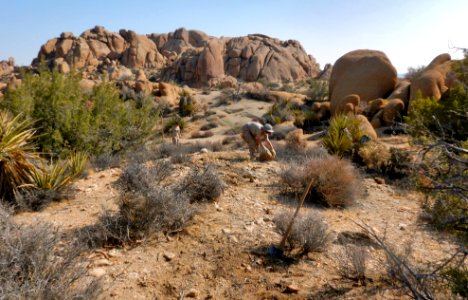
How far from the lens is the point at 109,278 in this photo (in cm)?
341

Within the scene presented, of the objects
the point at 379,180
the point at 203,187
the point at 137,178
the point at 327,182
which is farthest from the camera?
the point at 379,180

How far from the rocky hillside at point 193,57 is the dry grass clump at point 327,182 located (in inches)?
1431

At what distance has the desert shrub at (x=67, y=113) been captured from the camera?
26.0 ft

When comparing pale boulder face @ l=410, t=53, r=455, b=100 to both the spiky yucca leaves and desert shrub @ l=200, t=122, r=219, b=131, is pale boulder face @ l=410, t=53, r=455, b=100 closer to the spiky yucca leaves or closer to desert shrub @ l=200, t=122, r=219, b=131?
desert shrub @ l=200, t=122, r=219, b=131

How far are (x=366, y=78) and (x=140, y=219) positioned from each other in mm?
17632

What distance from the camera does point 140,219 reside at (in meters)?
A: 4.28

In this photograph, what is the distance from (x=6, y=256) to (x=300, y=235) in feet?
10.0

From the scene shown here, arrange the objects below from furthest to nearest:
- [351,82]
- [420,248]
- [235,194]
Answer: [351,82] < [235,194] < [420,248]

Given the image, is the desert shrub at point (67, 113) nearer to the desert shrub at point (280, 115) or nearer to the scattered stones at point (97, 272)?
the scattered stones at point (97, 272)

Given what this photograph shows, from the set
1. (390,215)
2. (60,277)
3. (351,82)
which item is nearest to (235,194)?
(390,215)

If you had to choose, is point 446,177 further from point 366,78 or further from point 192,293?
point 366,78

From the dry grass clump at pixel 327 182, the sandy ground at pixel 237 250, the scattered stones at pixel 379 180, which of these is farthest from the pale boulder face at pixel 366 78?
the sandy ground at pixel 237 250

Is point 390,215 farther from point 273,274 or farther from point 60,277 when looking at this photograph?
point 60,277

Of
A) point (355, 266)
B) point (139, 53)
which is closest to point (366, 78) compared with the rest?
point (355, 266)
